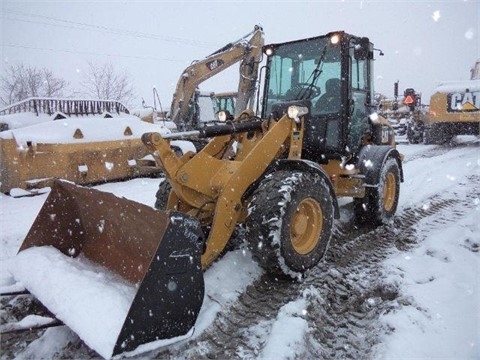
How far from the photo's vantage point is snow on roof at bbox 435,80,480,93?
13320mm

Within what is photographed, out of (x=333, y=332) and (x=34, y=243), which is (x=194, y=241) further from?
(x=34, y=243)

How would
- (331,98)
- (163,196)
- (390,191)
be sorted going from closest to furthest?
(163,196) < (331,98) < (390,191)

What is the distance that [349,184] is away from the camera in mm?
4918

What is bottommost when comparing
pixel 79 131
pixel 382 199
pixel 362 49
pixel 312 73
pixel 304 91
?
pixel 382 199

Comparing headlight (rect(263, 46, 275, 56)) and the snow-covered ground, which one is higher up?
headlight (rect(263, 46, 275, 56))

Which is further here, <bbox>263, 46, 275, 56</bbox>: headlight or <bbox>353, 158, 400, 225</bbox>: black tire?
<bbox>263, 46, 275, 56</bbox>: headlight

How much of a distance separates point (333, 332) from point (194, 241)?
1.23 m

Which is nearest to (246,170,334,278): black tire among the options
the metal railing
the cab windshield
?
the cab windshield

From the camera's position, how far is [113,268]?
3205mm

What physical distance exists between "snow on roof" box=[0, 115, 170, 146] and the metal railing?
47.0 inches

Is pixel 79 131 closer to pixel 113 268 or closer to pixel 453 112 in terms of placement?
pixel 113 268

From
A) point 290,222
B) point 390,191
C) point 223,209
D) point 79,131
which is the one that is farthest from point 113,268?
point 79,131

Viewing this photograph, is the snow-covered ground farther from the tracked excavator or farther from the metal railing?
the metal railing

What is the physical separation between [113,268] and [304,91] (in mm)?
3020
